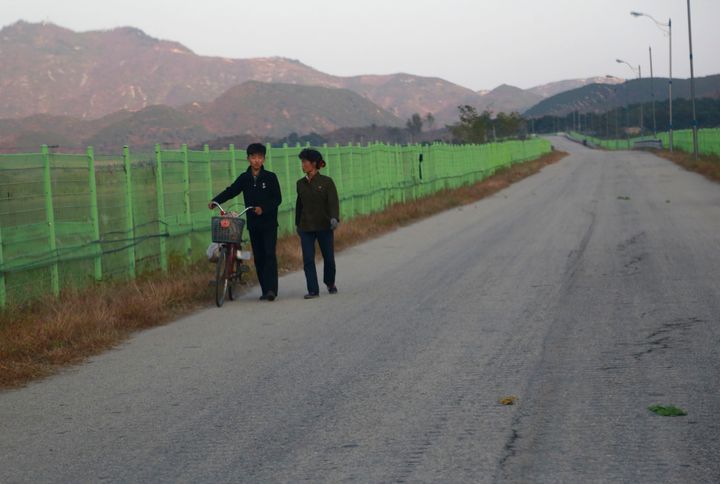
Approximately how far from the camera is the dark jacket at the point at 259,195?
1323cm

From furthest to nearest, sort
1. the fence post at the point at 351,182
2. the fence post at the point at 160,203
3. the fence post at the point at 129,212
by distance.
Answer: the fence post at the point at 351,182 → the fence post at the point at 160,203 → the fence post at the point at 129,212

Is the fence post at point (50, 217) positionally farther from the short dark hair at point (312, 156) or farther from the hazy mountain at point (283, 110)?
the hazy mountain at point (283, 110)

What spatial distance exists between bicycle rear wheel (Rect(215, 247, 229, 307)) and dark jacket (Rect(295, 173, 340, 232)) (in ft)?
3.87

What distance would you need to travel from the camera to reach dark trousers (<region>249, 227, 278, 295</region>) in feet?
43.3

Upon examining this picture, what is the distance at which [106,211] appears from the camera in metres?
14.7

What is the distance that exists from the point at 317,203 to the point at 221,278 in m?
1.62

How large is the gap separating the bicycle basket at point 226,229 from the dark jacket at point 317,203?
0.99 meters

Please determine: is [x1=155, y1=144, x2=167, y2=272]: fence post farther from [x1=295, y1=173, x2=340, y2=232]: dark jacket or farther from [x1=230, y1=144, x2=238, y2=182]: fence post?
[x1=230, y1=144, x2=238, y2=182]: fence post

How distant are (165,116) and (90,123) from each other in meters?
8.24

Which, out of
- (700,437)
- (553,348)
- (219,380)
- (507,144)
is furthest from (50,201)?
(507,144)

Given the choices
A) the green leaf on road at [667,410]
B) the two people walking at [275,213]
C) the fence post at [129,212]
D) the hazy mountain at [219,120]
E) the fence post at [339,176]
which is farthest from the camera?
the hazy mountain at [219,120]

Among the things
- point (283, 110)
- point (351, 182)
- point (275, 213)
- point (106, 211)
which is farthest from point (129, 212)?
point (283, 110)

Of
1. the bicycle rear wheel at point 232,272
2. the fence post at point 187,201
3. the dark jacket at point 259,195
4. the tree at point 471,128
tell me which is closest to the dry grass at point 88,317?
the bicycle rear wheel at point 232,272

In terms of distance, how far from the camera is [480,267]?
15547 mm
